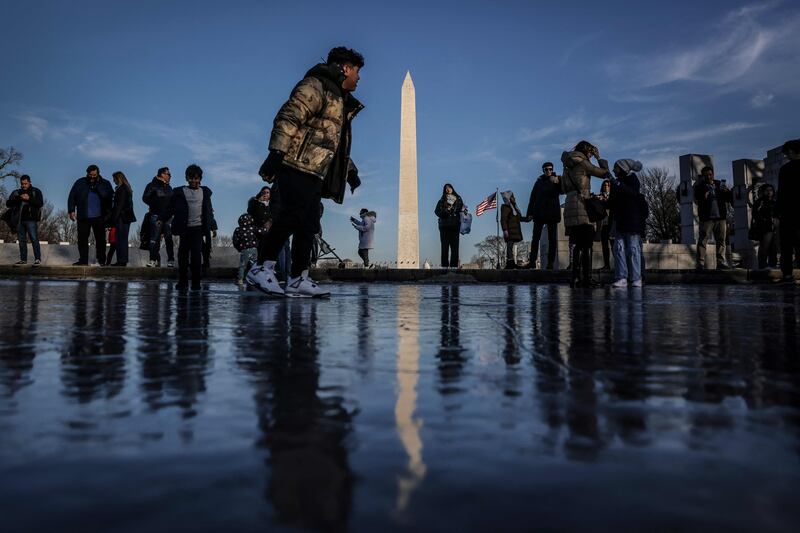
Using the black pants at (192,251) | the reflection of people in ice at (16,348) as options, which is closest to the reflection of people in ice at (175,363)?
the reflection of people in ice at (16,348)

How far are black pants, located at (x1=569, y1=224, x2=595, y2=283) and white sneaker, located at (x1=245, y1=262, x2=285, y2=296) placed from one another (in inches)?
190

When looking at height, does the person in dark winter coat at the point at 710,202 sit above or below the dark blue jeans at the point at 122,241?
above

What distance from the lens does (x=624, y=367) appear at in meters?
1.61

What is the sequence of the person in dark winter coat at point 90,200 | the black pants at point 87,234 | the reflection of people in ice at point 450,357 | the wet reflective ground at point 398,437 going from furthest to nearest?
the black pants at point 87,234 → the person in dark winter coat at point 90,200 → the reflection of people in ice at point 450,357 → the wet reflective ground at point 398,437

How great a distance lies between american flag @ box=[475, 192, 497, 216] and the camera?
2273 cm

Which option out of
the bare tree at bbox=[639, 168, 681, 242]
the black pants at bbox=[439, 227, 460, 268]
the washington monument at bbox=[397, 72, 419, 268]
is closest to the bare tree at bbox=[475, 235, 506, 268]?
the bare tree at bbox=[639, 168, 681, 242]

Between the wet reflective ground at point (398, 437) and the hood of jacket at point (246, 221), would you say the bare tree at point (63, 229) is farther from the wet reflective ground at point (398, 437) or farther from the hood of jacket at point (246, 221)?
the wet reflective ground at point (398, 437)

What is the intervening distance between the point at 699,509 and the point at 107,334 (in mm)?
2294

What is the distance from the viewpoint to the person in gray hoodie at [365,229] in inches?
744

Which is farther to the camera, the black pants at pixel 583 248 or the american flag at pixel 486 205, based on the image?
the american flag at pixel 486 205

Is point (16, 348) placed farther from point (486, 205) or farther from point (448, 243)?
point (486, 205)

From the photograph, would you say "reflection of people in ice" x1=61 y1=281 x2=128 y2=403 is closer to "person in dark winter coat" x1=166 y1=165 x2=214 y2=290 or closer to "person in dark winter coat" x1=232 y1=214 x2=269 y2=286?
"person in dark winter coat" x1=166 y1=165 x2=214 y2=290

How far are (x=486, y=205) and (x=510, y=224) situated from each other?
840cm

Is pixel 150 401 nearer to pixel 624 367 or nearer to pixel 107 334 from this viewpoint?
pixel 624 367
